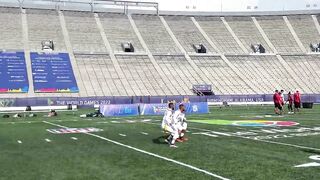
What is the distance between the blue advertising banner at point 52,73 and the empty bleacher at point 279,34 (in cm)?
3809

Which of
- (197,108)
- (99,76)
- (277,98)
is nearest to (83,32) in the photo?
(99,76)

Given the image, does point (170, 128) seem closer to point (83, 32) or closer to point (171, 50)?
point (171, 50)

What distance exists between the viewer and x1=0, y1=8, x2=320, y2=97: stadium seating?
224 ft

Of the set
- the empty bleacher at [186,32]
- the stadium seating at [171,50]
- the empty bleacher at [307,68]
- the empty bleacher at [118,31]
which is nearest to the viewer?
the stadium seating at [171,50]

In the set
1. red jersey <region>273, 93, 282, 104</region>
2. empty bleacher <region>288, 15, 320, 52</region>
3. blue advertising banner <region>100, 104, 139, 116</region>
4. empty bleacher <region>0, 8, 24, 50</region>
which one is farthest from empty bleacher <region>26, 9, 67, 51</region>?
red jersey <region>273, 93, 282, 104</region>

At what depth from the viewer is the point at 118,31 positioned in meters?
79.9

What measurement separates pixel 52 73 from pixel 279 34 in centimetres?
4338

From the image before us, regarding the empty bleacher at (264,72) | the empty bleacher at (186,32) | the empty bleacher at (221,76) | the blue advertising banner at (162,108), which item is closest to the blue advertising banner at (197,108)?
the blue advertising banner at (162,108)

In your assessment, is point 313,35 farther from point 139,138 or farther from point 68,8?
point 139,138

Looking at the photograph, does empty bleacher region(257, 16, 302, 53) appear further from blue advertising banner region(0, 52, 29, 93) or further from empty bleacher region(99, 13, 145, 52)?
blue advertising banner region(0, 52, 29, 93)

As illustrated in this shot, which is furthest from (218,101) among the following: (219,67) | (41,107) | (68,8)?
(68,8)

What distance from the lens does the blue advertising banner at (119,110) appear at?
38.1 m

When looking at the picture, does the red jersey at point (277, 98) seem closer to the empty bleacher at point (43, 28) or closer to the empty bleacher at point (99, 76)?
the empty bleacher at point (99, 76)

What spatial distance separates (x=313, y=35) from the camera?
84.3 meters
